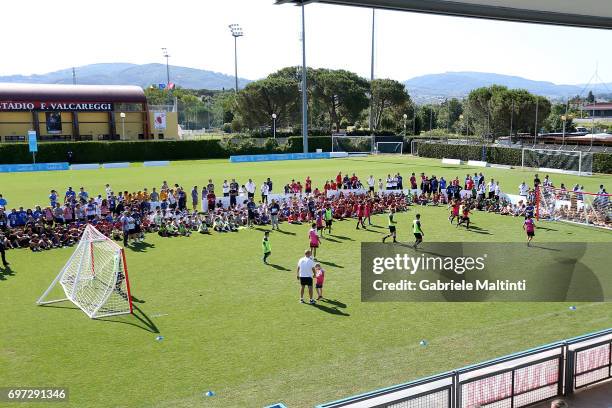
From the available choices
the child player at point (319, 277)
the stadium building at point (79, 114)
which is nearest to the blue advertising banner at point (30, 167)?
the stadium building at point (79, 114)

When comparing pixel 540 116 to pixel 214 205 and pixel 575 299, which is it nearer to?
pixel 214 205

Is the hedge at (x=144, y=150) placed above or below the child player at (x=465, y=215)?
above

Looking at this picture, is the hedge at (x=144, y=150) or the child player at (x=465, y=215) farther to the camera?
the hedge at (x=144, y=150)

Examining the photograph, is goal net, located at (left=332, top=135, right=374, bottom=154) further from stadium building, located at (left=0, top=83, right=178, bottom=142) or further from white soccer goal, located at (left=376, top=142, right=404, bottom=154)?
stadium building, located at (left=0, top=83, right=178, bottom=142)

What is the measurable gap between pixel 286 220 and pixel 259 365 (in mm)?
15360

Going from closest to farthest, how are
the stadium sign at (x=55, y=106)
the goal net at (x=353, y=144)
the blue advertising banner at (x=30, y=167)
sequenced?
1. the blue advertising banner at (x=30, y=167)
2. the stadium sign at (x=55, y=106)
3. the goal net at (x=353, y=144)

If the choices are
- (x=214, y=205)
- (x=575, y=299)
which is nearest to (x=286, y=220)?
(x=214, y=205)

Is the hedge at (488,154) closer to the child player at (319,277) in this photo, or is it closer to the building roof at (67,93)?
the child player at (319,277)

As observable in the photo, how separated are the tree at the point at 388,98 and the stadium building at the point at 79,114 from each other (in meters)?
32.3

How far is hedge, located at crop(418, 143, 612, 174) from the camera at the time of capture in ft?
139

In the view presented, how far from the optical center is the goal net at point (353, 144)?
66.0 metres

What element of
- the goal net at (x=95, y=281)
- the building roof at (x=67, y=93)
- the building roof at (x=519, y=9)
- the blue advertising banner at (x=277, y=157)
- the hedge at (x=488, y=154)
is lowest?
the goal net at (x=95, y=281)

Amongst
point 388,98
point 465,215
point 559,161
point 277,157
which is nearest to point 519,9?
point 465,215

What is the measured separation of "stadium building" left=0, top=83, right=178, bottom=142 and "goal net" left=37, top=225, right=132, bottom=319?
5417 centimetres
